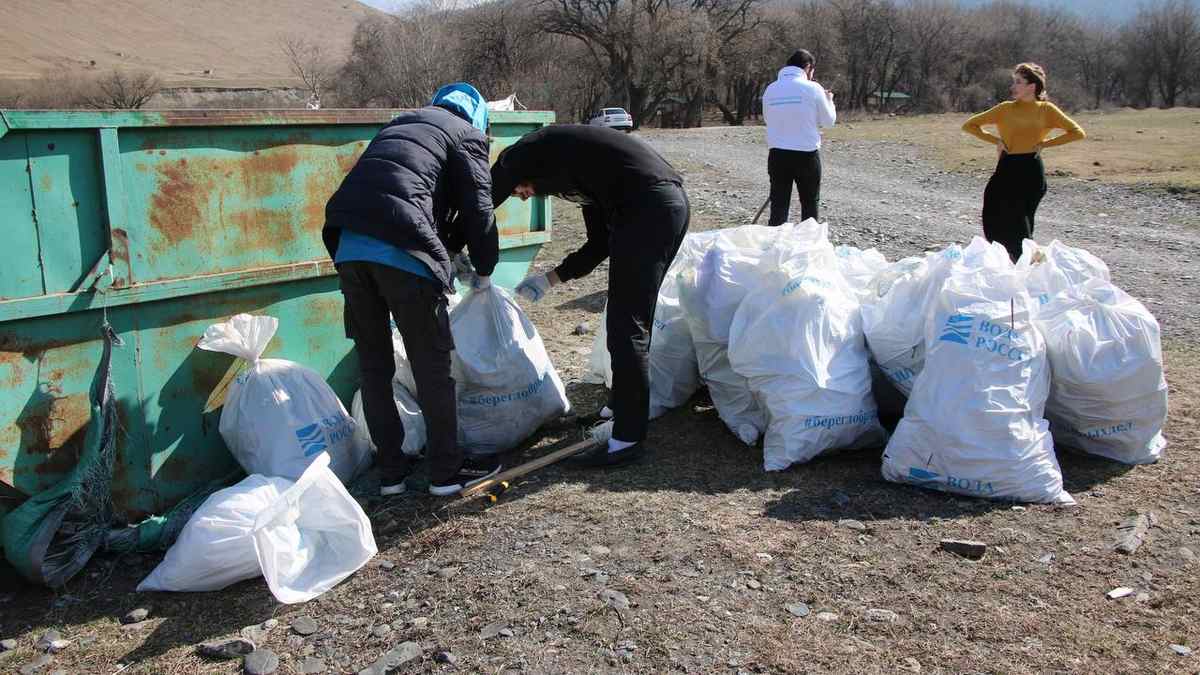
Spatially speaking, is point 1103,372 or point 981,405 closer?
point 981,405

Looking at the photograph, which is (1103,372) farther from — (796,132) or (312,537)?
(796,132)

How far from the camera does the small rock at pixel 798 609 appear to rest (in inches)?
99.1

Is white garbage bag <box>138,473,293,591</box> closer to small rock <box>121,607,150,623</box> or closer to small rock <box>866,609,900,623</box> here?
small rock <box>121,607,150,623</box>

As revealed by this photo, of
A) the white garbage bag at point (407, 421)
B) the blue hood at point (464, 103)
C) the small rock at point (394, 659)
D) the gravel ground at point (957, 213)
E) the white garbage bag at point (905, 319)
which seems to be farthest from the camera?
the gravel ground at point (957, 213)

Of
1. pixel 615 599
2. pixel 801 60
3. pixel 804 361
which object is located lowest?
pixel 615 599

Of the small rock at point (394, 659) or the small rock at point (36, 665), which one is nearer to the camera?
the small rock at point (394, 659)

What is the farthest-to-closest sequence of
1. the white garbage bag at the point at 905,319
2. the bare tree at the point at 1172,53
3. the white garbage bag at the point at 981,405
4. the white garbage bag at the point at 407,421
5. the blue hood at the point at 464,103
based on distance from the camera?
the bare tree at the point at 1172,53
the white garbage bag at the point at 407,421
the white garbage bag at the point at 905,319
the blue hood at the point at 464,103
the white garbage bag at the point at 981,405

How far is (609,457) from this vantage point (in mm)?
3500

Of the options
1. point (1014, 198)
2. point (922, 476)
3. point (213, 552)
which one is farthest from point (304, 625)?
point (1014, 198)

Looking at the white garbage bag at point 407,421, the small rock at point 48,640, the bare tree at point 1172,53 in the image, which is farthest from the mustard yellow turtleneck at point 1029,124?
the bare tree at point 1172,53

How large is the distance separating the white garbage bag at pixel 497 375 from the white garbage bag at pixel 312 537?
2.83ft

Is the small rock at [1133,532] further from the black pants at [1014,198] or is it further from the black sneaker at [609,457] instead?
the black pants at [1014,198]

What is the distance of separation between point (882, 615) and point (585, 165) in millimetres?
1815

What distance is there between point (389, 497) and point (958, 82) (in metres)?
42.8
